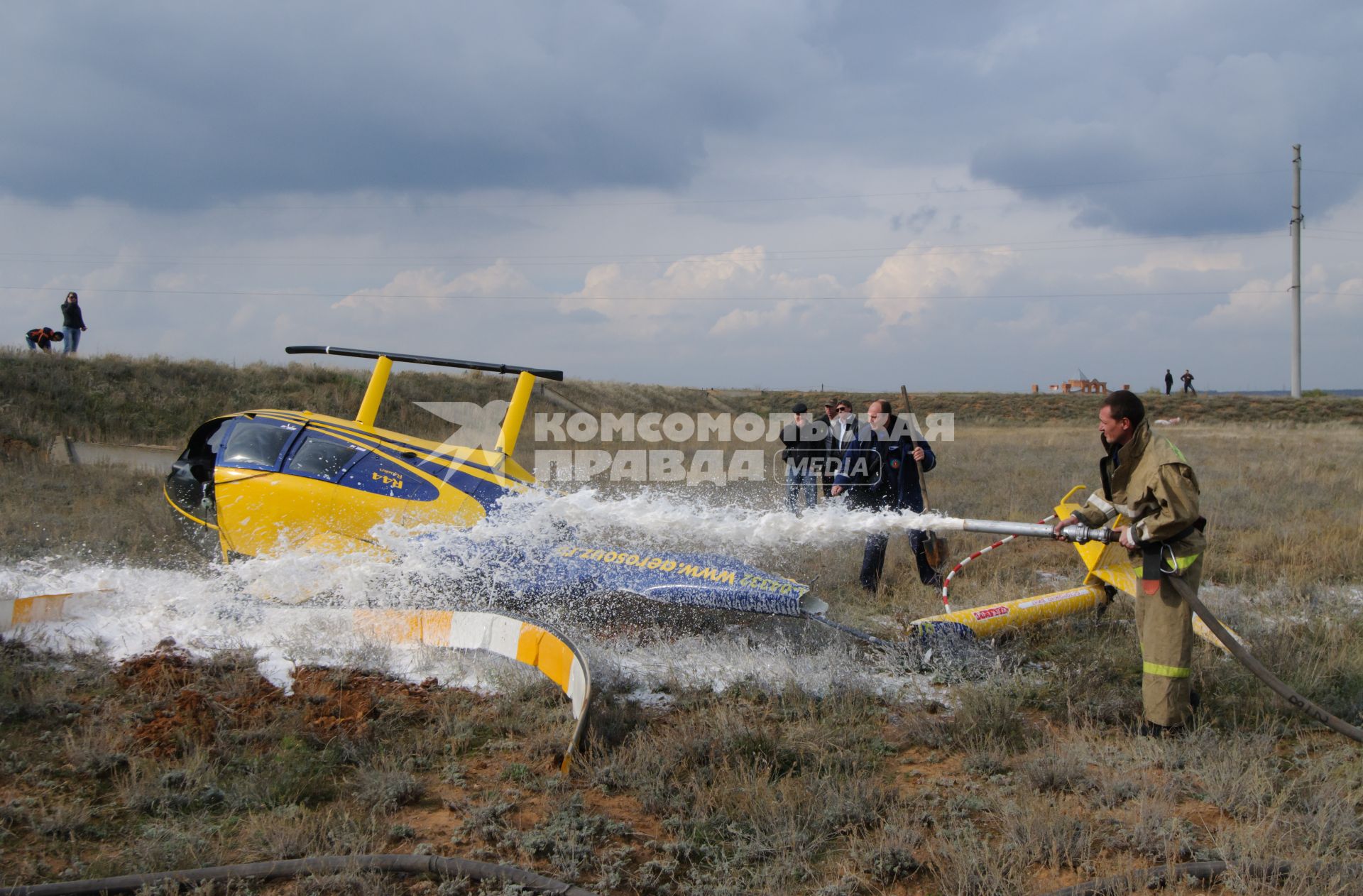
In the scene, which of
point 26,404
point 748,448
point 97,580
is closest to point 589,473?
point 748,448

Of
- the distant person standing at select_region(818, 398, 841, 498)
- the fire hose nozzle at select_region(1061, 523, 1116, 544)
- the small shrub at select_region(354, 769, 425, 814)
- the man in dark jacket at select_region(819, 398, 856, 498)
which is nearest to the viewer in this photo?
the small shrub at select_region(354, 769, 425, 814)

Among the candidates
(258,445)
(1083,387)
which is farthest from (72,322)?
(1083,387)

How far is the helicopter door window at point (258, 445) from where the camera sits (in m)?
7.34

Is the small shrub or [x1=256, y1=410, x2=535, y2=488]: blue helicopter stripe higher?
[x1=256, y1=410, x2=535, y2=488]: blue helicopter stripe

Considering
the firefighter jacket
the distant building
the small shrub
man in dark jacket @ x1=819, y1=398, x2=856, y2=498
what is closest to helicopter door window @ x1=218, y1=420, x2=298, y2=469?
the small shrub

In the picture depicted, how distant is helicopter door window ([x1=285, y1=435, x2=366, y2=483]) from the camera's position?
7152 mm

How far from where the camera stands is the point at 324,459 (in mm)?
7211

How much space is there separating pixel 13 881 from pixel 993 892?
3875mm

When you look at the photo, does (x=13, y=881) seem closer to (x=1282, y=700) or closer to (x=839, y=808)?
(x=839, y=808)

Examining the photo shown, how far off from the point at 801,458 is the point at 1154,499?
5664 millimetres

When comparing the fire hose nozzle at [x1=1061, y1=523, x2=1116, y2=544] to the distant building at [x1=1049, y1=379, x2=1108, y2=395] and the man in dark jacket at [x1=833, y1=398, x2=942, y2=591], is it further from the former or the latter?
the distant building at [x1=1049, y1=379, x2=1108, y2=395]

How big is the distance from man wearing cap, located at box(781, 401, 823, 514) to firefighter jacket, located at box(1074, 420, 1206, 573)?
5.04 m

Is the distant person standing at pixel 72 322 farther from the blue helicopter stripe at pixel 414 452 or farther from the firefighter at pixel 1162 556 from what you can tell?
the firefighter at pixel 1162 556

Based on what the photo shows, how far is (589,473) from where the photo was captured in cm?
1827
